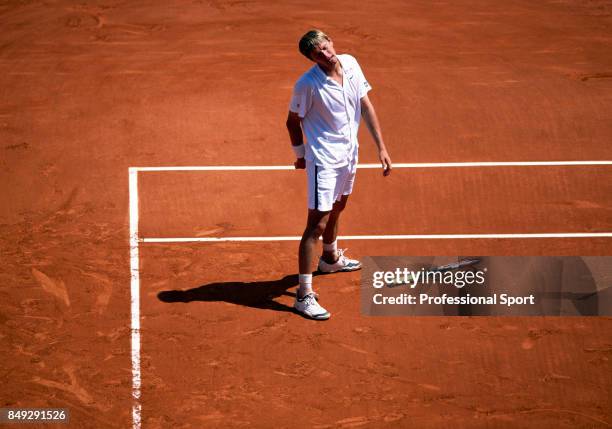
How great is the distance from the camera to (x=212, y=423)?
276 inches

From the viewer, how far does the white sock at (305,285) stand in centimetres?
816

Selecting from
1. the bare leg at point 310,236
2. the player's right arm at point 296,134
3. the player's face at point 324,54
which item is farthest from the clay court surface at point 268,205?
the player's face at point 324,54

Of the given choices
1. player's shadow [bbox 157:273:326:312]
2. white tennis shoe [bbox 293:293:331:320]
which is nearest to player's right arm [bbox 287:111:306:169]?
white tennis shoe [bbox 293:293:331:320]

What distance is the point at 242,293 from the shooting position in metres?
8.61

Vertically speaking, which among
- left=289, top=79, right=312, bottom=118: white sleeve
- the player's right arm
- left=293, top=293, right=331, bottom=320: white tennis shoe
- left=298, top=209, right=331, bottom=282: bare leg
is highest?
left=289, top=79, right=312, bottom=118: white sleeve

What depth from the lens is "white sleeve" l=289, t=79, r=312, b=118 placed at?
766 centimetres

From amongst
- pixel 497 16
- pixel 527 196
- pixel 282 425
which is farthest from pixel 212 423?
pixel 497 16

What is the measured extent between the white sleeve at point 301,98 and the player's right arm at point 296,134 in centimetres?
6

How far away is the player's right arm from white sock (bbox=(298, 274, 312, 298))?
0.98 meters

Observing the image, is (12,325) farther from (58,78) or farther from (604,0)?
(604,0)

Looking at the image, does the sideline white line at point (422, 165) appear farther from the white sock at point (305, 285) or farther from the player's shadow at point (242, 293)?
the white sock at point (305, 285)

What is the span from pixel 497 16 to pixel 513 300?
25.0 feet

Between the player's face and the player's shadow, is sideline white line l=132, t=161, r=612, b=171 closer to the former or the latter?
the player's shadow

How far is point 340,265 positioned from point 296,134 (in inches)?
62.0
